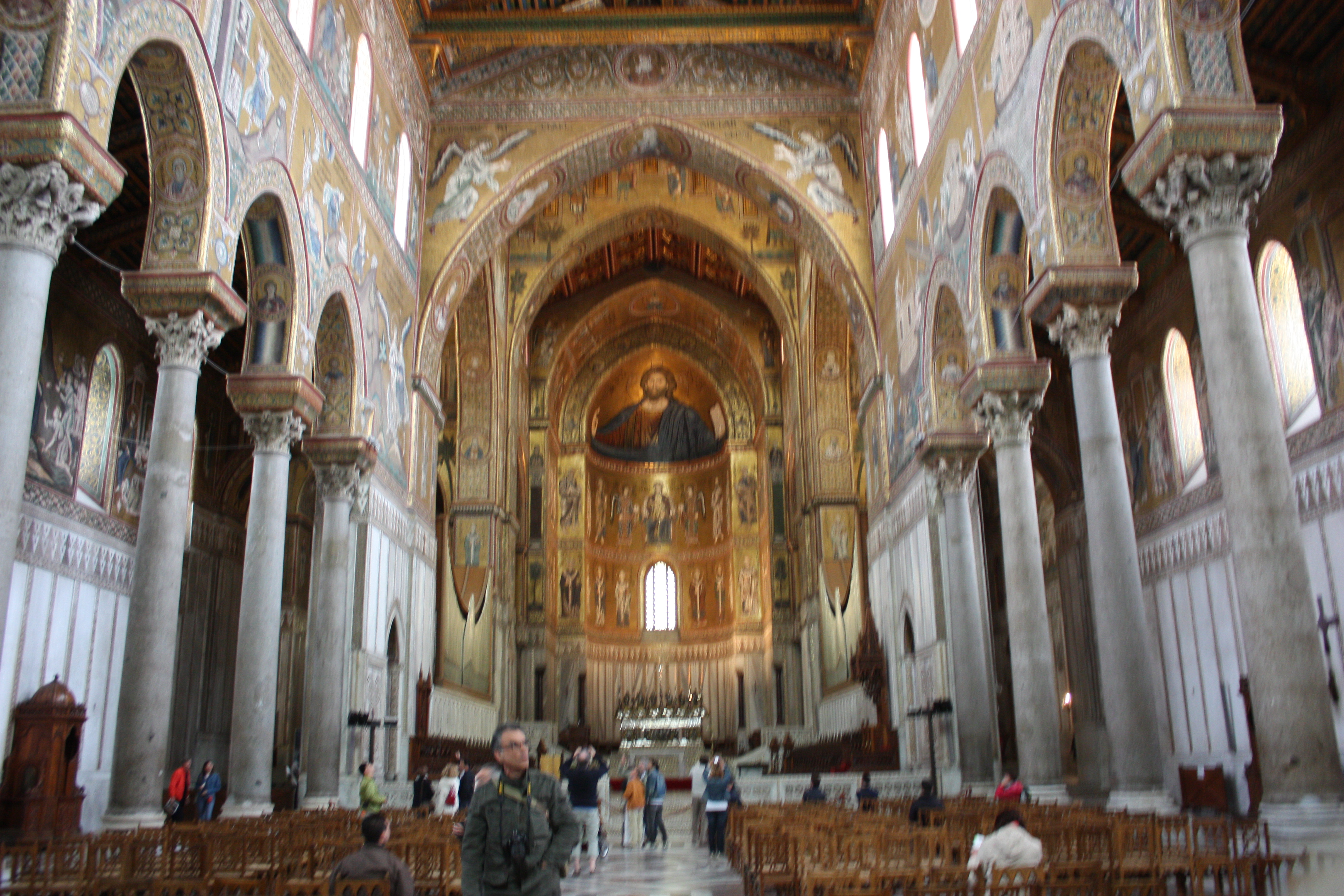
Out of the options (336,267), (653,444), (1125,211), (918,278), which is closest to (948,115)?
(918,278)

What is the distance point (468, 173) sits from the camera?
2339 centimetres

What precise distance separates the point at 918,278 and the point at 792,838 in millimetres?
13248

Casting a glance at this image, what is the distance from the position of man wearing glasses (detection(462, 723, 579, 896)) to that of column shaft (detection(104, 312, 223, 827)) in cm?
770

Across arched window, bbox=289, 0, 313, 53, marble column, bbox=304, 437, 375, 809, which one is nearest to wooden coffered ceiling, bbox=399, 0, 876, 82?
arched window, bbox=289, 0, 313, 53

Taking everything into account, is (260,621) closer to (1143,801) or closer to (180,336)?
(180,336)

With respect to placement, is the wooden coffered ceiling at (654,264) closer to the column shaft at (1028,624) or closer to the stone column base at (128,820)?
the column shaft at (1028,624)

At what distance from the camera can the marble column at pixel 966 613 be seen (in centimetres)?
1708

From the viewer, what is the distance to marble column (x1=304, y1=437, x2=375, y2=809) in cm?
1677

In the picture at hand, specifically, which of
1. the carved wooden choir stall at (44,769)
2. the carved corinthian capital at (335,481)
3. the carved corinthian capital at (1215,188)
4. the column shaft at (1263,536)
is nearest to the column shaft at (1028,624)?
the column shaft at (1263,536)

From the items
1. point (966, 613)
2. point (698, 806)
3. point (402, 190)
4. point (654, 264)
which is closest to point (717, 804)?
point (698, 806)

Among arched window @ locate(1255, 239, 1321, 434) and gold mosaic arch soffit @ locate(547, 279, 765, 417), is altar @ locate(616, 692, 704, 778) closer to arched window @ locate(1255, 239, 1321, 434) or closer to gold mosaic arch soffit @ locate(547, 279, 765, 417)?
gold mosaic arch soffit @ locate(547, 279, 765, 417)

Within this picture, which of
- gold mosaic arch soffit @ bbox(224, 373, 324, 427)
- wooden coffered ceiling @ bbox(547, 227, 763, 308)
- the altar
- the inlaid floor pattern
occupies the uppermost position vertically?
wooden coffered ceiling @ bbox(547, 227, 763, 308)

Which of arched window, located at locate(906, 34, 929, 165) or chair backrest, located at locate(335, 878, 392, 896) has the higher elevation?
arched window, located at locate(906, 34, 929, 165)

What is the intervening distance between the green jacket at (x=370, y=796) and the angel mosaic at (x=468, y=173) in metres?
12.5
